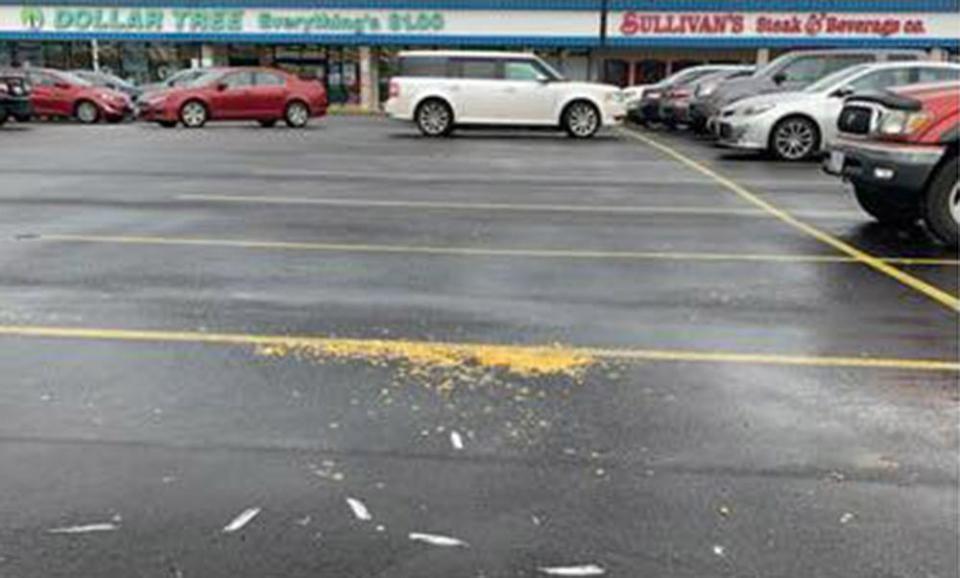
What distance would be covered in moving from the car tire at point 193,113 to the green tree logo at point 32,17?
62.4ft

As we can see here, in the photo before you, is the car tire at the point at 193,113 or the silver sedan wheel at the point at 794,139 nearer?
the silver sedan wheel at the point at 794,139

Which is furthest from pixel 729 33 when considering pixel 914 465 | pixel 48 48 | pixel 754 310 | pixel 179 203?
pixel 914 465

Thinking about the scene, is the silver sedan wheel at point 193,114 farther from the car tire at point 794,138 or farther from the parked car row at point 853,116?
the car tire at point 794,138

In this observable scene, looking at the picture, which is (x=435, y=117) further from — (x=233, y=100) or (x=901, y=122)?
(x=901, y=122)

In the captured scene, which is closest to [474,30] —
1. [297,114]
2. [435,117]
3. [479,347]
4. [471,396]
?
[297,114]

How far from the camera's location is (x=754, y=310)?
7473 mm

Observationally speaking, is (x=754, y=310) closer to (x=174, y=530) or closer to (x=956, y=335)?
(x=956, y=335)

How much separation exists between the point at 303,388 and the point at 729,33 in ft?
125

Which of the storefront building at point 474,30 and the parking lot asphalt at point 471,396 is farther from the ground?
the storefront building at point 474,30

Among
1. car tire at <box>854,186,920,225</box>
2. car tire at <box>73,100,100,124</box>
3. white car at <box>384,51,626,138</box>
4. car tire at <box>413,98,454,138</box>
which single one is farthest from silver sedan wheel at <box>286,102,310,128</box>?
car tire at <box>854,186,920,225</box>

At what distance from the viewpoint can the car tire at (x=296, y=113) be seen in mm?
27875

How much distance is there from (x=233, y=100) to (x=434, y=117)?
19.1 ft

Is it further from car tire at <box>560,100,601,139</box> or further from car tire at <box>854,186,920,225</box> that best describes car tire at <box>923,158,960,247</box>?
car tire at <box>560,100,601,139</box>

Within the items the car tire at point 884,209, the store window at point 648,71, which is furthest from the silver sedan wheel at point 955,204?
the store window at point 648,71
